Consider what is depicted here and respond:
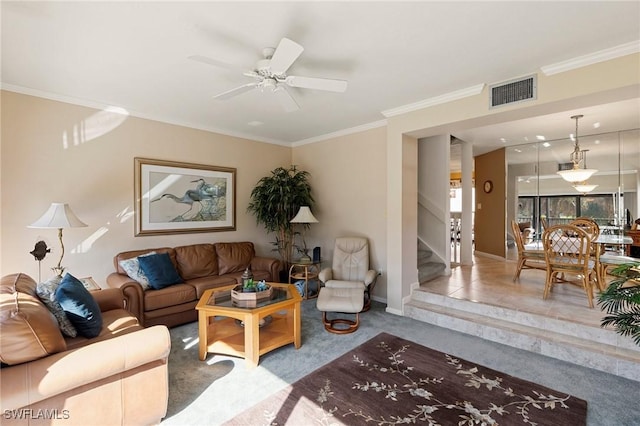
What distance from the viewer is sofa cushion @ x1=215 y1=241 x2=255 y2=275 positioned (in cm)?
447

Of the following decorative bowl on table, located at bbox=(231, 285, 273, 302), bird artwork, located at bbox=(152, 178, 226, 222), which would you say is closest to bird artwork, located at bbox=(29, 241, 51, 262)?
bird artwork, located at bbox=(152, 178, 226, 222)

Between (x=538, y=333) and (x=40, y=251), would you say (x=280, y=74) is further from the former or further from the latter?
(x=538, y=333)

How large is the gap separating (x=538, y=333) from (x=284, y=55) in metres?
3.59

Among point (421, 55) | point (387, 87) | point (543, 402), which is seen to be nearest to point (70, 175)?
point (387, 87)

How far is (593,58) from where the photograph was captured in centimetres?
252

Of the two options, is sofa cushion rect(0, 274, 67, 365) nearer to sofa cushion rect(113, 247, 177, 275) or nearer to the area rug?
the area rug

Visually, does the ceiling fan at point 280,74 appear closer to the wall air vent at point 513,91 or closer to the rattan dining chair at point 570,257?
the wall air vent at point 513,91

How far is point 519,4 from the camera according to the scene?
1.92 meters

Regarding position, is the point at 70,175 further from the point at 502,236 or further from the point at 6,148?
the point at 502,236

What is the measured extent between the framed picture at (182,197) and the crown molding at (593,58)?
4.35 meters

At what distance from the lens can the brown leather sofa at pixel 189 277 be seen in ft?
10.9

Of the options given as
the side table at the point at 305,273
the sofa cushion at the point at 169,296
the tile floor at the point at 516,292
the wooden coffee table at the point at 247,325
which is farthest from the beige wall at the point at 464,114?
the sofa cushion at the point at 169,296

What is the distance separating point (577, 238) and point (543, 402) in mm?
2451

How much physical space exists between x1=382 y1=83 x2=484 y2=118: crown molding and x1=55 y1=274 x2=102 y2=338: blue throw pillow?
381 cm
